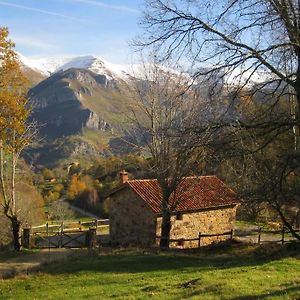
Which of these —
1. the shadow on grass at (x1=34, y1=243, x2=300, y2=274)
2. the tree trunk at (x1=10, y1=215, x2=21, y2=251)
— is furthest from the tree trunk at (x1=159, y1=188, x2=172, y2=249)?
the tree trunk at (x1=10, y1=215, x2=21, y2=251)

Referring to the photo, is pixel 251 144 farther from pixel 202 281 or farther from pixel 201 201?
pixel 201 201

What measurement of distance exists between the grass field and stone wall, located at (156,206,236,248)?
6.04 meters

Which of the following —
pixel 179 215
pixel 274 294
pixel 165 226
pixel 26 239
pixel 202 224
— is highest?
pixel 179 215

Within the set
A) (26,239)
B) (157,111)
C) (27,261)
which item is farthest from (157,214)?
(27,261)

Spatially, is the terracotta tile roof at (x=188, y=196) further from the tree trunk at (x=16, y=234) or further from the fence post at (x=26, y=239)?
the tree trunk at (x=16, y=234)

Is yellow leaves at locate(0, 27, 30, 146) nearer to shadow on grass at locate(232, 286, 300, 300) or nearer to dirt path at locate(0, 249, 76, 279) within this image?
dirt path at locate(0, 249, 76, 279)

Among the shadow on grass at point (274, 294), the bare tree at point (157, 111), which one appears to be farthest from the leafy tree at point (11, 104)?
the shadow on grass at point (274, 294)

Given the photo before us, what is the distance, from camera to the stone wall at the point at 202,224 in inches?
995

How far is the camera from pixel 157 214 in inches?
969

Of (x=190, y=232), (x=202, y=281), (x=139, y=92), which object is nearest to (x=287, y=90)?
(x=202, y=281)

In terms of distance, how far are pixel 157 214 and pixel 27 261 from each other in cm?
748

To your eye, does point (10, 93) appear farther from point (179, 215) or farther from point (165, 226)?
point (179, 215)

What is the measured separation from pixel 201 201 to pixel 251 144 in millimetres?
19021

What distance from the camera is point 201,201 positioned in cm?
2686
